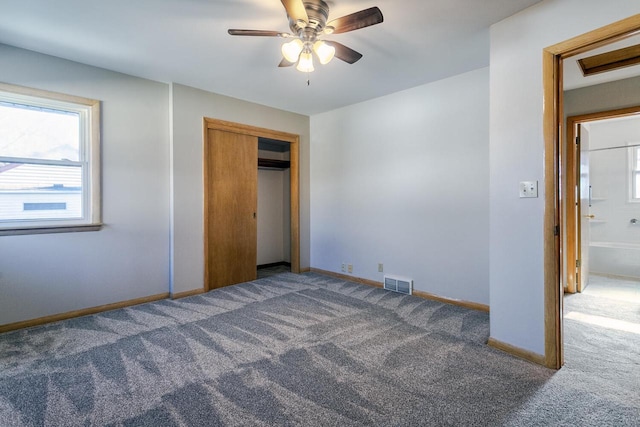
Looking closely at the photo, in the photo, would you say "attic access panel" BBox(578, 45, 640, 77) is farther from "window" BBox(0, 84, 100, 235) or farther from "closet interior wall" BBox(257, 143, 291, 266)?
"window" BBox(0, 84, 100, 235)

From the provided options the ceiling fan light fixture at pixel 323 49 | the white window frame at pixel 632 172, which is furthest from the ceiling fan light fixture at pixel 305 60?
the white window frame at pixel 632 172

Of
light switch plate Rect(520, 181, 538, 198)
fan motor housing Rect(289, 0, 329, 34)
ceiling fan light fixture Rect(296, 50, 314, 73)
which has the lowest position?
light switch plate Rect(520, 181, 538, 198)

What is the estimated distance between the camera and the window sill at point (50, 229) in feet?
9.07

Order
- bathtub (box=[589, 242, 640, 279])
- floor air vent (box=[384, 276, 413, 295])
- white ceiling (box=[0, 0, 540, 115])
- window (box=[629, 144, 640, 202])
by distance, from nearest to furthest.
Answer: white ceiling (box=[0, 0, 540, 115]) → floor air vent (box=[384, 276, 413, 295]) → bathtub (box=[589, 242, 640, 279]) → window (box=[629, 144, 640, 202])

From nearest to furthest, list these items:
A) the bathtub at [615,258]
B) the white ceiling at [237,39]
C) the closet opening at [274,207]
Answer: the white ceiling at [237,39] < the bathtub at [615,258] < the closet opening at [274,207]

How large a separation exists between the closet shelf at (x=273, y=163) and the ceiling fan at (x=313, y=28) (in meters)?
3.02

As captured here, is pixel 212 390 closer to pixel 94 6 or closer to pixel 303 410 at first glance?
pixel 303 410

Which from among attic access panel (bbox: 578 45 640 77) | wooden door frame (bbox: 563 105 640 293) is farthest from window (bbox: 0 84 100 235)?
wooden door frame (bbox: 563 105 640 293)

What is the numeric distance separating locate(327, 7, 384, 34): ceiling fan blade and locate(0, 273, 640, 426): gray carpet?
7.42ft

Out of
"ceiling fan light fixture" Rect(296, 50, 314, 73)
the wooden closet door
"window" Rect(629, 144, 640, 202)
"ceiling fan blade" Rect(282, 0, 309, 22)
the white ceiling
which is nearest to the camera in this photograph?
"ceiling fan blade" Rect(282, 0, 309, 22)

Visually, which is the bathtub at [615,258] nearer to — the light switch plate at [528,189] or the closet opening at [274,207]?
the light switch plate at [528,189]

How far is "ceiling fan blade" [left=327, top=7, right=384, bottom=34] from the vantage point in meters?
1.85

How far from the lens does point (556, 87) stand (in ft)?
6.88

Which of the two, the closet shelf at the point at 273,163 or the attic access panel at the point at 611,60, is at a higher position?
the attic access panel at the point at 611,60
